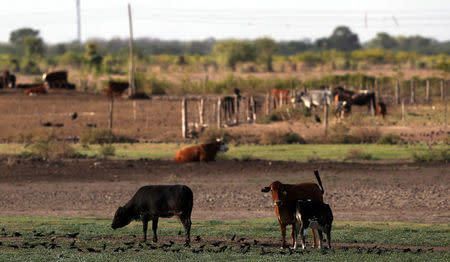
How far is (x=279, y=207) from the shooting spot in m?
14.1

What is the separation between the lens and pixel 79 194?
24.6 m

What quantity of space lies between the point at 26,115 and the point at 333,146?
1763 centimetres

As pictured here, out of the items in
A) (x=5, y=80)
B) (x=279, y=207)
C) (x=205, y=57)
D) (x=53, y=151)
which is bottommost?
(x=53, y=151)

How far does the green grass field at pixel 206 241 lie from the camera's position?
45.1 feet

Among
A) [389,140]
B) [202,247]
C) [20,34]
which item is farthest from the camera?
[20,34]

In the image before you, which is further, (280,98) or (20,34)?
(20,34)

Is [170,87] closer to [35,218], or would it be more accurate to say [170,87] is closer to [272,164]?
[272,164]

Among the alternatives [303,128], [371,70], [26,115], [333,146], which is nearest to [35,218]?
[333,146]

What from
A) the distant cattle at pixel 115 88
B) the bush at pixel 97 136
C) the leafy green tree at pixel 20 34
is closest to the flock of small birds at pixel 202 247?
the bush at pixel 97 136

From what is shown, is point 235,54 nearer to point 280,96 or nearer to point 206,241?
point 280,96

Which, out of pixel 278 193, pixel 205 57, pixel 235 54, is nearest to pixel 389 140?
pixel 278 193

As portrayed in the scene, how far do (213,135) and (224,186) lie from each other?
464 inches

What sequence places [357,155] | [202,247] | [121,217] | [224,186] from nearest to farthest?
[202,247] < [121,217] < [224,186] < [357,155]

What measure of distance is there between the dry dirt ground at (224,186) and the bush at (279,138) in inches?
263
